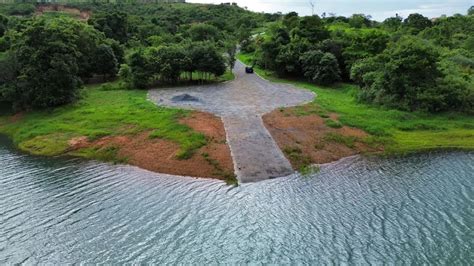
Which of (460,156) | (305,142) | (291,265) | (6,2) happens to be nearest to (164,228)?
(291,265)

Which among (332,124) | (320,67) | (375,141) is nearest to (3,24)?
(320,67)

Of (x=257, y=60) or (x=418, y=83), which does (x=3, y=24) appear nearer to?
(x=257, y=60)

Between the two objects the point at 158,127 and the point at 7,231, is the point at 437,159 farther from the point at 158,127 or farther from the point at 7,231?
the point at 7,231

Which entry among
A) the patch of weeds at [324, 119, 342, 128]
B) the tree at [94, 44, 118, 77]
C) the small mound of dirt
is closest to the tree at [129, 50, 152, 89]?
the tree at [94, 44, 118, 77]

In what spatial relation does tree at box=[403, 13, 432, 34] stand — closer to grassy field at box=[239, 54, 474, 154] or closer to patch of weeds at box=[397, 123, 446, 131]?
grassy field at box=[239, 54, 474, 154]

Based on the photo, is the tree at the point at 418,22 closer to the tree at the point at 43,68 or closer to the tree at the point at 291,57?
the tree at the point at 291,57

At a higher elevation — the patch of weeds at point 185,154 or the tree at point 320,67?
the tree at point 320,67

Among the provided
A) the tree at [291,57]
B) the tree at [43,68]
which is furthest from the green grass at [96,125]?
the tree at [291,57]
